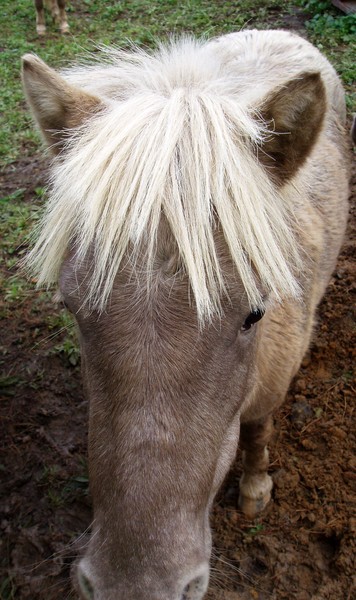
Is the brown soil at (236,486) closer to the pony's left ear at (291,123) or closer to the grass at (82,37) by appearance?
the grass at (82,37)

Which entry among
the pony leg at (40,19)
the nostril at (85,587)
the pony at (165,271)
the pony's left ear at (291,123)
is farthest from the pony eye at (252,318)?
the pony leg at (40,19)

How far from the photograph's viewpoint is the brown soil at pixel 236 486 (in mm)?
2975

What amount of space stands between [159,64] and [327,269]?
5.95 ft

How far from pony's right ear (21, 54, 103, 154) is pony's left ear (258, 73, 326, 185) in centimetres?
72

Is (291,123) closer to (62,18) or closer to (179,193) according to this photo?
(179,193)

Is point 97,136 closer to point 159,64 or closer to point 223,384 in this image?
point 159,64

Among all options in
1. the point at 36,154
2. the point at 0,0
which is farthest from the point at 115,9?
the point at 36,154

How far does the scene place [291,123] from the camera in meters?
1.77

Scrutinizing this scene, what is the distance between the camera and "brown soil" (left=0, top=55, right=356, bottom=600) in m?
2.97

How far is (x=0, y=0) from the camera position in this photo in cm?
1301

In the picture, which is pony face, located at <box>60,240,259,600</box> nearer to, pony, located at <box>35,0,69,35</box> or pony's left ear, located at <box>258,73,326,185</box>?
pony's left ear, located at <box>258,73,326,185</box>

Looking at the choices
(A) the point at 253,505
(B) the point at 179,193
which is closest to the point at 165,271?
(B) the point at 179,193

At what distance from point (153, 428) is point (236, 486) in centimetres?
227

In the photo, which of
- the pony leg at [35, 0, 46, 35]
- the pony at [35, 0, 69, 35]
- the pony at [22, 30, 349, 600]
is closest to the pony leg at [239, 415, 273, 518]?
the pony at [22, 30, 349, 600]
